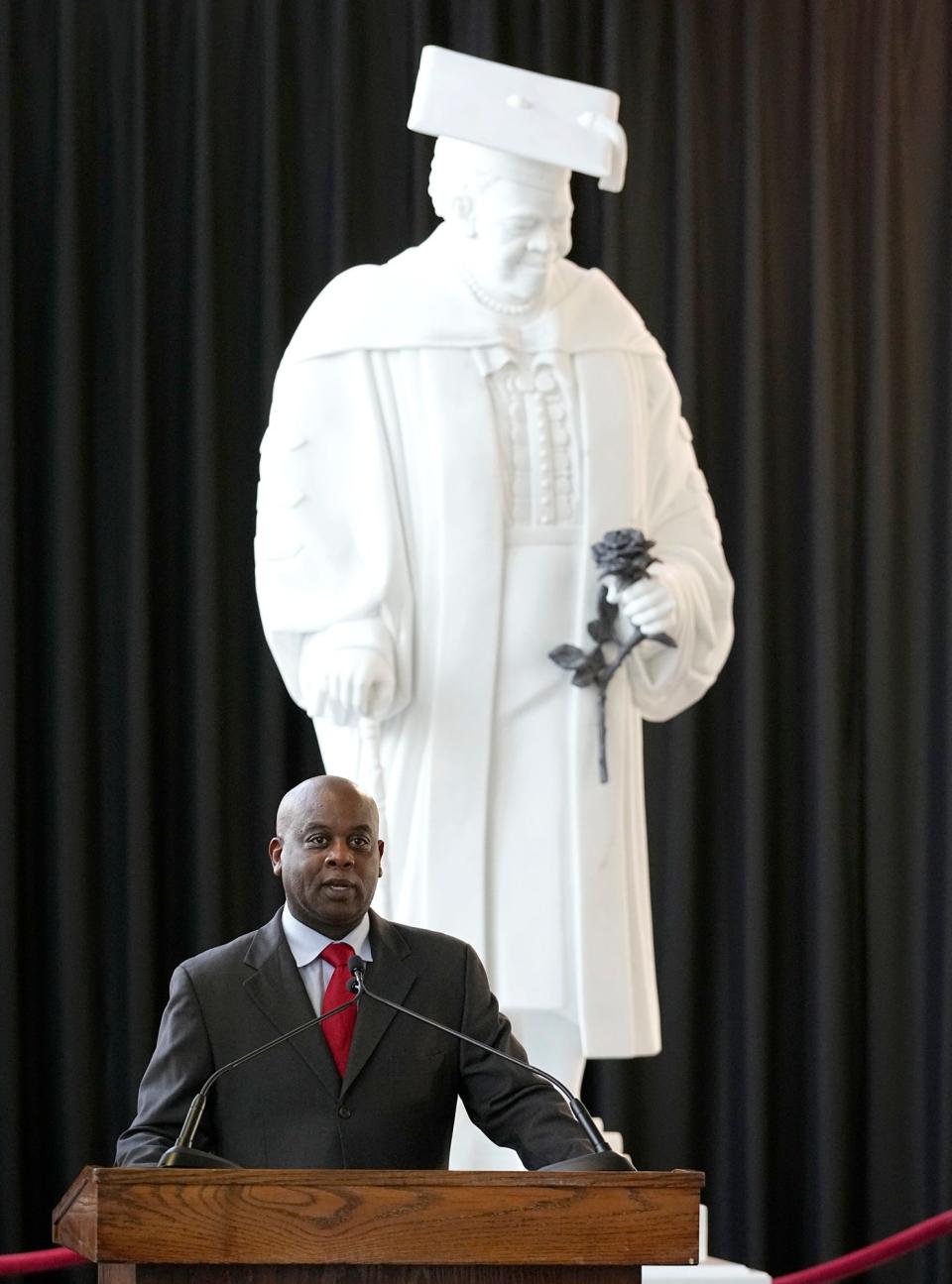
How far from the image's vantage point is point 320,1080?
3201 mm

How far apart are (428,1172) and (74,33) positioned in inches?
176

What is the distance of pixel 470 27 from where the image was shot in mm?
6520

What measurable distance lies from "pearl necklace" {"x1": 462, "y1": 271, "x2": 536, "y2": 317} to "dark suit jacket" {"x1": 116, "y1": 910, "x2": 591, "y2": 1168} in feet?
6.32

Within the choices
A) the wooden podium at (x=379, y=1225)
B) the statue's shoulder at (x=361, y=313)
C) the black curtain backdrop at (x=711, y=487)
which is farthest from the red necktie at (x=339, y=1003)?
the black curtain backdrop at (x=711, y=487)

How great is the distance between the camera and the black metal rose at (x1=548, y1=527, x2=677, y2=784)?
4.71 metres

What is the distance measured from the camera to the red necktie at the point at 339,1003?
324cm

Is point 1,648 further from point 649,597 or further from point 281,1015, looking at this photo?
point 281,1015

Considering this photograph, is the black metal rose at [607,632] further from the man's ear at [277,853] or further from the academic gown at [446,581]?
the man's ear at [277,853]

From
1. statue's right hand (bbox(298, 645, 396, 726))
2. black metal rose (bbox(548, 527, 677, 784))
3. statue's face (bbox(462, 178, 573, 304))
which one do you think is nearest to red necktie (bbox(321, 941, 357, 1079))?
statue's right hand (bbox(298, 645, 396, 726))

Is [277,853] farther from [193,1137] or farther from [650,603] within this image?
[650,603]

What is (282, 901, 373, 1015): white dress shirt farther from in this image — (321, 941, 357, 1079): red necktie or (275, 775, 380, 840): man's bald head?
(275, 775, 380, 840): man's bald head

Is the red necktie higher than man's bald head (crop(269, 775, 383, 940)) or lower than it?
lower

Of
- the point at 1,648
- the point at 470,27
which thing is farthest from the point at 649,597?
the point at 470,27

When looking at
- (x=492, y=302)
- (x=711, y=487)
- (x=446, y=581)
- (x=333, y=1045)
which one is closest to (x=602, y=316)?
(x=492, y=302)
